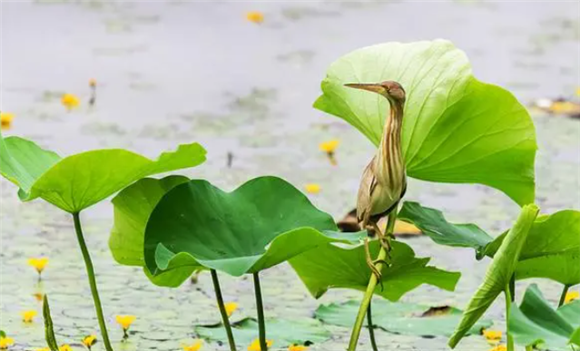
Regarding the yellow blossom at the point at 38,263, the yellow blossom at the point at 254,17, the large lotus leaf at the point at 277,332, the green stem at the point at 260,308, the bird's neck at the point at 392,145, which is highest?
the bird's neck at the point at 392,145

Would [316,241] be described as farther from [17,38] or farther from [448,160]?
[17,38]

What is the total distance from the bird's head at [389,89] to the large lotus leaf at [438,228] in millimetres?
227

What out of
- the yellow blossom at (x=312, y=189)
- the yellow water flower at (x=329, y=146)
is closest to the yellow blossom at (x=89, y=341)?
the yellow blossom at (x=312, y=189)

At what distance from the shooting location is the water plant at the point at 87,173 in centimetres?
199

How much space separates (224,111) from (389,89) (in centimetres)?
266

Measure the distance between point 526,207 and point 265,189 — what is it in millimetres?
492

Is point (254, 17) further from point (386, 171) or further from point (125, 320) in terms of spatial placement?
point (386, 171)

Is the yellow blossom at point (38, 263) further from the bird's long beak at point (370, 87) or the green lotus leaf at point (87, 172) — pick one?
the bird's long beak at point (370, 87)

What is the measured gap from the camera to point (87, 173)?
6.61ft

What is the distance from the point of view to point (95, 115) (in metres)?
4.54

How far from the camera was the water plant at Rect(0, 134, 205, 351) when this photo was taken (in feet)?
6.53

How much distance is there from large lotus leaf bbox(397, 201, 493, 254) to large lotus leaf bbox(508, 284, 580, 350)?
0.98 ft

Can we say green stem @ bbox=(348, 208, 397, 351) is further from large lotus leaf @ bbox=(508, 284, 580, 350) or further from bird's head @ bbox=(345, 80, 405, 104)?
large lotus leaf @ bbox=(508, 284, 580, 350)

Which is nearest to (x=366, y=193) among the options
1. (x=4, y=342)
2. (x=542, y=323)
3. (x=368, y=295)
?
(x=368, y=295)
